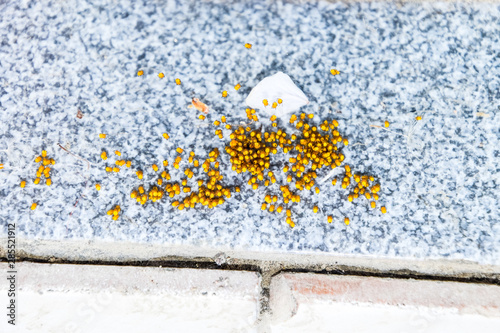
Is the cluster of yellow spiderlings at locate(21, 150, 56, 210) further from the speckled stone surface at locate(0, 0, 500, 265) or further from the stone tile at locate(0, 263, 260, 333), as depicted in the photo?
the stone tile at locate(0, 263, 260, 333)

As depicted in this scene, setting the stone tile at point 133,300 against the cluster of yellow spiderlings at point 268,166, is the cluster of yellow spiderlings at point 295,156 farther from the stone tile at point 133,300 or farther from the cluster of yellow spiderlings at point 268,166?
the stone tile at point 133,300

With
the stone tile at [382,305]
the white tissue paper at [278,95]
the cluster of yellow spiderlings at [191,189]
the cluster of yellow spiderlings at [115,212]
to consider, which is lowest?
the stone tile at [382,305]

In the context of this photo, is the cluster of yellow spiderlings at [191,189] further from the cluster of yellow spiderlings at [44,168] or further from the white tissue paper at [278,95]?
the cluster of yellow spiderlings at [44,168]

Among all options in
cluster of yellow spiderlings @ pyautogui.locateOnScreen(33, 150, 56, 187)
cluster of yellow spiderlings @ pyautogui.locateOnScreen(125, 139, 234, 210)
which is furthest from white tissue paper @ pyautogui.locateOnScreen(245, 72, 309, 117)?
cluster of yellow spiderlings @ pyautogui.locateOnScreen(33, 150, 56, 187)

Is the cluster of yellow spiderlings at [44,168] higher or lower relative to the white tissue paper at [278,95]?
lower

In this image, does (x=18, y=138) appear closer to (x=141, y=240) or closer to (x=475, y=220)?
(x=141, y=240)

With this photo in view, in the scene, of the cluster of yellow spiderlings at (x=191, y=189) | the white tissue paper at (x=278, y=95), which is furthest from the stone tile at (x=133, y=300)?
the white tissue paper at (x=278, y=95)
